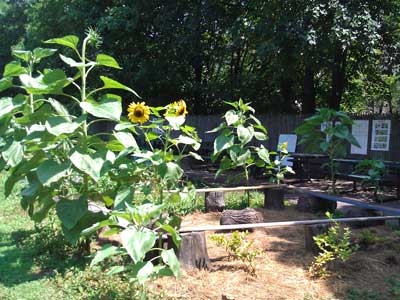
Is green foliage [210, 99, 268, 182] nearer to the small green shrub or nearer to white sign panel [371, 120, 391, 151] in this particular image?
the small green shrub

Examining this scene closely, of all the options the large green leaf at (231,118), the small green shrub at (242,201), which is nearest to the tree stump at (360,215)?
the small green shrub at (242,201)

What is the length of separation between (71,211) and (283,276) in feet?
6.08

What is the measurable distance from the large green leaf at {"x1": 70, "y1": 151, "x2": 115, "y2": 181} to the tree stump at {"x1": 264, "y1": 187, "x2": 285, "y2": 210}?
151 inches

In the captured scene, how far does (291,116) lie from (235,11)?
394 cm

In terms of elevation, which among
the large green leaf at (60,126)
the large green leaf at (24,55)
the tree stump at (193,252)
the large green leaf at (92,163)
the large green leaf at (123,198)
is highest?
the large green leaf at (24,55)

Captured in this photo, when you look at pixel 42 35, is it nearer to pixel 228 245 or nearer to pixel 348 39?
pixel 348 39

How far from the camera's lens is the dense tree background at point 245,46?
11.6m

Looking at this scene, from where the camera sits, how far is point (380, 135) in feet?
41.3

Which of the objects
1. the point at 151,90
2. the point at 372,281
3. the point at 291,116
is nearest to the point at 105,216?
the point at 372,281

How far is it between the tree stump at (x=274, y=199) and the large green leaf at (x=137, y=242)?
404 centimetres

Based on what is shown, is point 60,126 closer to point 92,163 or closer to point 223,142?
point 92,163

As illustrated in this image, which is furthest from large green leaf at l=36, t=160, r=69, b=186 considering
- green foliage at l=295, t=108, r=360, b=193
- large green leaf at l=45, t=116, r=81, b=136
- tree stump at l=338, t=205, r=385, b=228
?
green foliage at l=295, t=108, r=360, b=193

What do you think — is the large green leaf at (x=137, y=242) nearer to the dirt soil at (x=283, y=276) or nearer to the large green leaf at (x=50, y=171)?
the large green leaf at (x=50, y=171)

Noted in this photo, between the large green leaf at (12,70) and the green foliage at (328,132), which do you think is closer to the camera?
the large green leaf at (12,70)
